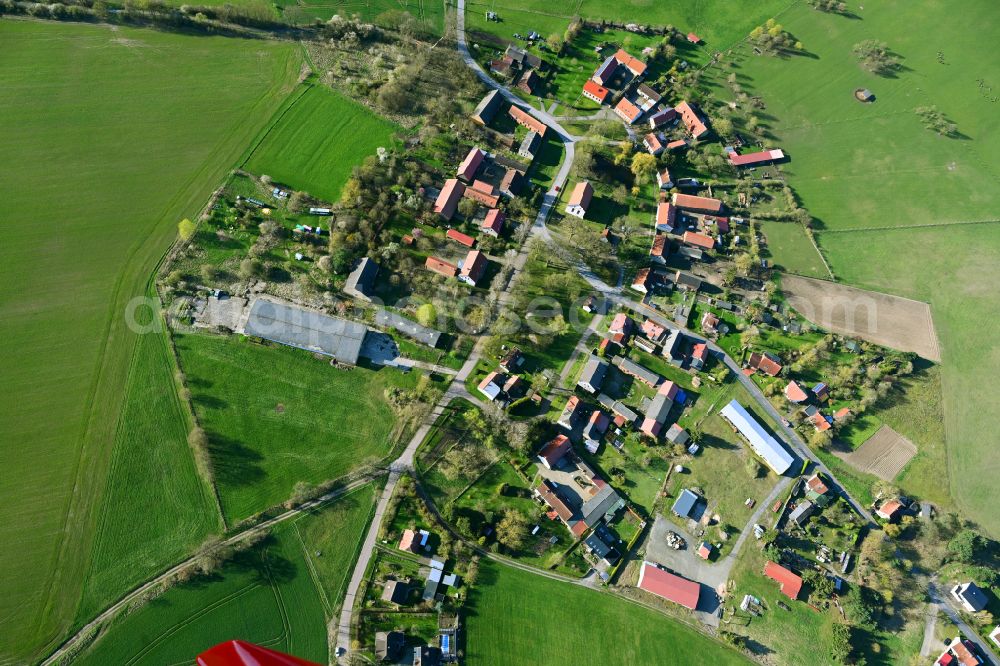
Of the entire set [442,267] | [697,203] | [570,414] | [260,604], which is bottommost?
[260,604]

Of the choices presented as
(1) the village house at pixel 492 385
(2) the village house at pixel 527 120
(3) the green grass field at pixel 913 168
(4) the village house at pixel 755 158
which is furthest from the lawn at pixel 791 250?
(1) the village house at pixel 492 385

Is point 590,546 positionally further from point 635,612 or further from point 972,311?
point 972,311

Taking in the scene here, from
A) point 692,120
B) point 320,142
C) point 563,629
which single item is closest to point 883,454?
point 563,629

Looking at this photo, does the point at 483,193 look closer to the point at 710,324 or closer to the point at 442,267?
the point at 442,267

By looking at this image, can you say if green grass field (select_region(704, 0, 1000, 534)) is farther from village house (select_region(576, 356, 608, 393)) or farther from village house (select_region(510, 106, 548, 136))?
village house (select_region(510, 106, 548, 136))

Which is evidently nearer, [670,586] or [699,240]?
[670,586]

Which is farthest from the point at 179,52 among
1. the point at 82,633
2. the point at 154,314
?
the point at 82,633

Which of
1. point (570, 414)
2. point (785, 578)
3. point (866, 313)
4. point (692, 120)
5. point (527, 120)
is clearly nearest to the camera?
point (785, 578)
